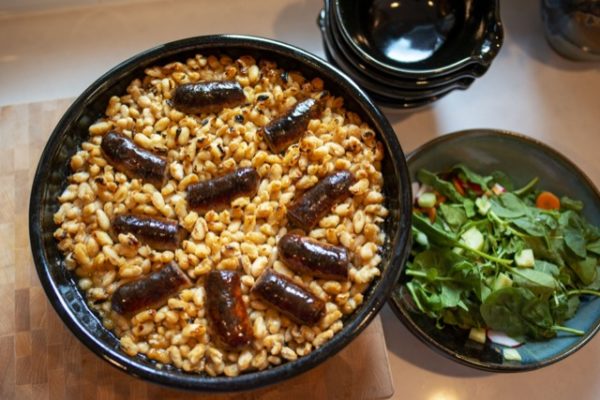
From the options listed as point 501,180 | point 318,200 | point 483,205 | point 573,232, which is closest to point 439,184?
point 483,205

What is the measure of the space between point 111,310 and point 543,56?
207cm

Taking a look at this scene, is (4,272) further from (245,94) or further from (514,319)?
(514,319)

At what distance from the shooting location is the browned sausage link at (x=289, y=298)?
1.66 m

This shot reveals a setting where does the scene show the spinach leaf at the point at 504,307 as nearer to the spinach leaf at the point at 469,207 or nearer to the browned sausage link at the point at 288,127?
the spinach leaf at the point at 469,207

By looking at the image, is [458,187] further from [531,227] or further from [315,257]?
[315,257]

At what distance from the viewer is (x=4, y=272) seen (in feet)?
6.30

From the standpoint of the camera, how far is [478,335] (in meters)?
2.06

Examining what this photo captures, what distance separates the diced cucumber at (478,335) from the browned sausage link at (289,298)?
688 millimetres

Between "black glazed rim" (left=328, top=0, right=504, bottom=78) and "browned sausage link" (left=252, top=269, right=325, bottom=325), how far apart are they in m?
0.83

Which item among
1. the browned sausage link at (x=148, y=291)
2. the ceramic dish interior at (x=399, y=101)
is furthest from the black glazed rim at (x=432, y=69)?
the browned sausage link at (x=148, y=291)

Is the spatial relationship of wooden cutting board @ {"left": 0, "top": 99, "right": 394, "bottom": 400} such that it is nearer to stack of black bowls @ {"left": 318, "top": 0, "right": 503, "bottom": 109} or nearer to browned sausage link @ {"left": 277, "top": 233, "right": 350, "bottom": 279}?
browned sausage link @ {"left": 277, "top": 233, "right": 350, "bottom": 279}

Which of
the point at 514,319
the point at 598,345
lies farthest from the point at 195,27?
the point at 598,345

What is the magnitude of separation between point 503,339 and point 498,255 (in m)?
0.30

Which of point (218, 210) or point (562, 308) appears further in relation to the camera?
point (562, 308)
